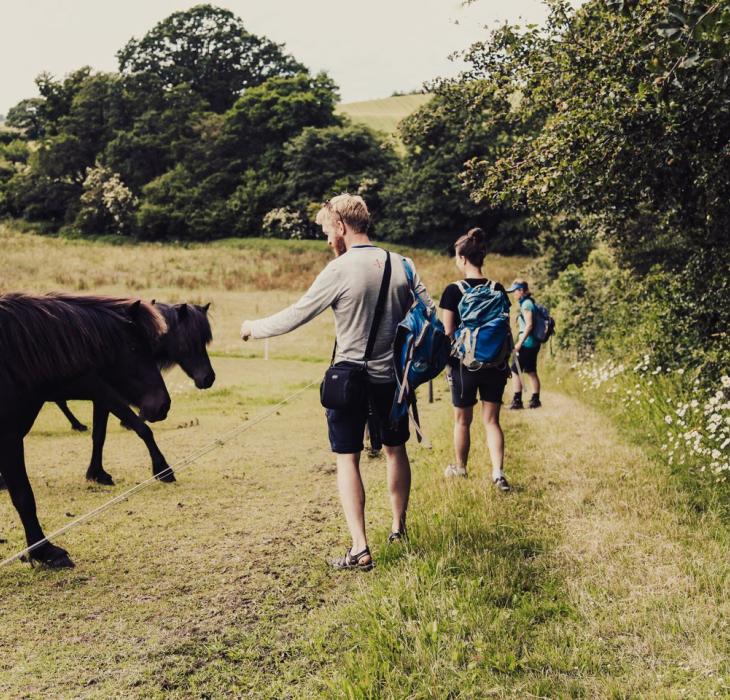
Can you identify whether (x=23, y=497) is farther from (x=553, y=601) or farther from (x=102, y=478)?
(x=553, y=601)

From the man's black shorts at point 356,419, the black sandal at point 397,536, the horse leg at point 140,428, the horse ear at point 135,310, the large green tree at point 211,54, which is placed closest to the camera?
the man's black shorts at point 356,419

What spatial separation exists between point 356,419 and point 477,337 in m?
1.86

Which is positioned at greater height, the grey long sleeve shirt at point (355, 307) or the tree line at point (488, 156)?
the tree line at point (488, 156)

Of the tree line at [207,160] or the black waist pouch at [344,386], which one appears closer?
the black waist pouch at [344,386]

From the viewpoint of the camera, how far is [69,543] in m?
5.05

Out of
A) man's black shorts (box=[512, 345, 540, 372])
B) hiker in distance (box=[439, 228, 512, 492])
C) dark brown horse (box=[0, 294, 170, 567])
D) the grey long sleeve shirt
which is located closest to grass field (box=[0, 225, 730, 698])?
hiker in distance (box=[439, 228, 512, 492])

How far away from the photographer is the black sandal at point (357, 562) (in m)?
4.02

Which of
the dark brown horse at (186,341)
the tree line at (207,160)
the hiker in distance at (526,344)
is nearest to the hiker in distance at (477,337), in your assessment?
the dark brown horse at (186,341)

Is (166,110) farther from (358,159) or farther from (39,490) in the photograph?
(39,490)

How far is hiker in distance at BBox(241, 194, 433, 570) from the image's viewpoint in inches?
154

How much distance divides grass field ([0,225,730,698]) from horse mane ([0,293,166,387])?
1315 millimetres

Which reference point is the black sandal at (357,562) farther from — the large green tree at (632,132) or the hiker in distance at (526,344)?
the hiker in distance at (526,344)

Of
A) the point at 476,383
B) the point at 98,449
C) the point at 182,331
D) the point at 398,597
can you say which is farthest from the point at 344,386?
the point at 182,331

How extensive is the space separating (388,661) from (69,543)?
3.11m
